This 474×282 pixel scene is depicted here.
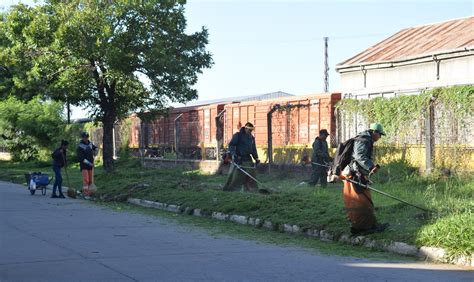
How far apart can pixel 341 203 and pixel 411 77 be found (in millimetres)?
11600

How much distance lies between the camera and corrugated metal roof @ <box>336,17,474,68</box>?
902 inches

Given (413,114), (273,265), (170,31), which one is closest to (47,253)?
(273,265)

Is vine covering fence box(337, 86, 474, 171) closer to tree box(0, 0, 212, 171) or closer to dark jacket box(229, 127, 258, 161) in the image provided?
dark jacket box(229, 127, 258, 161)

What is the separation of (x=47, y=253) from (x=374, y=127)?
5.37m

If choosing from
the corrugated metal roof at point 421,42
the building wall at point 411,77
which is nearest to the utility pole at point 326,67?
the corrugated metal roof at point 421,42

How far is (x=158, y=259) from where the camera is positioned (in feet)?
29.6

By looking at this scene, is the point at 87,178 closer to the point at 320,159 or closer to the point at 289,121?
the point at 320,159

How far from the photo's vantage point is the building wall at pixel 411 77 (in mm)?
21656

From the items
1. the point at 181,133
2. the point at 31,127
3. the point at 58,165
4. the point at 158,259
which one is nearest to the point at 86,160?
the point at 58,165

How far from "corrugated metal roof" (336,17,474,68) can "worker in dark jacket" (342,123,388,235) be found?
482 inches

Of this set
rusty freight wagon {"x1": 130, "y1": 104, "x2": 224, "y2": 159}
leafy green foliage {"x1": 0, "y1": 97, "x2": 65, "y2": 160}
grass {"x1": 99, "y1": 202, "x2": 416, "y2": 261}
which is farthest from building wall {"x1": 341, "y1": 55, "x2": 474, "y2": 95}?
leafy green foliage {"x1": 0, "y1": 97, "x2": 65, "y2": 160}

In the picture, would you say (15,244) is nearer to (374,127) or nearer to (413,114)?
(374,127)

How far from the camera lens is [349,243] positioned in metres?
10.7

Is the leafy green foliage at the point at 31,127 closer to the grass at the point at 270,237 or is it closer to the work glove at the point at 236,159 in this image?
the work glove at the point at 236,159
